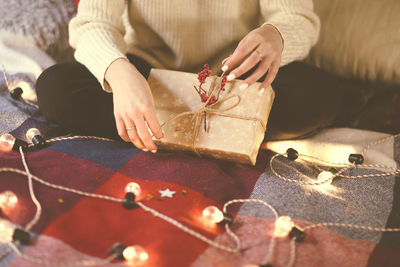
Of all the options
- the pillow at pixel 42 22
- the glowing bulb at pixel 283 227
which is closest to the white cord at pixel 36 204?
the glowing bulb at pixel 283 227

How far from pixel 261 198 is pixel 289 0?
1.63 ft

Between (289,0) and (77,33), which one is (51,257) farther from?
(289,0)

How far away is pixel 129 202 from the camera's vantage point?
65cm

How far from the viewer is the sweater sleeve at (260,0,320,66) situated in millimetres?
850

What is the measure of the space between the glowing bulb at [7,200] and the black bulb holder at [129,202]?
19 centimetres

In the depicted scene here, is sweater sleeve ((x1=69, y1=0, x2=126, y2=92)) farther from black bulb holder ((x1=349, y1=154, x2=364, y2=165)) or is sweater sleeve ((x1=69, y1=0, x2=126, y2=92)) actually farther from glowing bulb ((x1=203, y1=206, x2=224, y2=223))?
black bulb holder ((x1=349, y1=154, x2=364, y2=165))

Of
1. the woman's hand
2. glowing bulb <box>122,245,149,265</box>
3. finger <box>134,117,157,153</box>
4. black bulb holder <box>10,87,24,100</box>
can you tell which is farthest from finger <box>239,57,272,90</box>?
black bulb holder <box>10,87,24,100</box>

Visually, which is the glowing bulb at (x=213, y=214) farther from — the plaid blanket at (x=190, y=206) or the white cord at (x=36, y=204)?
the white cord at (x=36, y=204)

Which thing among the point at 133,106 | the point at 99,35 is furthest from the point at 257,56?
the point at 99,35

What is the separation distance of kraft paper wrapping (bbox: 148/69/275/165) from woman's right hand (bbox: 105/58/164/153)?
7 cm

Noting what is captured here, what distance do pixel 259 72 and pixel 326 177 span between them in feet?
0.84

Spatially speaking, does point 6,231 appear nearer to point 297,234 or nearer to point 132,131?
point 132,131

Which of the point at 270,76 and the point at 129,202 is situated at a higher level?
the point at 270,76

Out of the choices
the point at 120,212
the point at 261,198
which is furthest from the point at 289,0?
the point at 120,212
